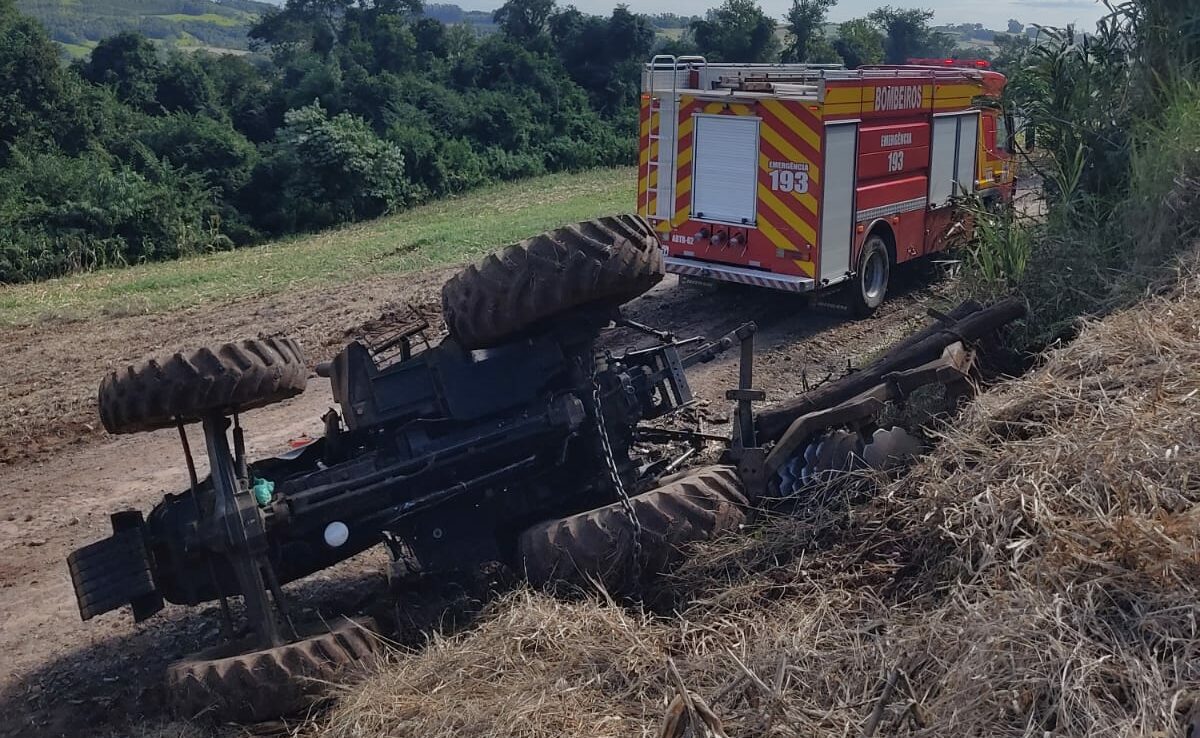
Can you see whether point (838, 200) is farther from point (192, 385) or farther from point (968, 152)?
point (192, 385)

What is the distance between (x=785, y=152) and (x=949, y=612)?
7.52m

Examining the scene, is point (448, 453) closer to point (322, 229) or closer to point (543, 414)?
point (543, 414)

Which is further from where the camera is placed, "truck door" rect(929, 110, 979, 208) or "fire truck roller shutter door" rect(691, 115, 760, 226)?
"truck door" rect(929, 110, 979, 208)

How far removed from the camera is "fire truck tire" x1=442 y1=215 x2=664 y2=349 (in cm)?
520

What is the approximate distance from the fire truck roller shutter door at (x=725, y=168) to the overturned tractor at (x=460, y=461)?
5.46 m

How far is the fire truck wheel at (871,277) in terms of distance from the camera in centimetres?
1168

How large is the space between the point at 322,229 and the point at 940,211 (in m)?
14.5

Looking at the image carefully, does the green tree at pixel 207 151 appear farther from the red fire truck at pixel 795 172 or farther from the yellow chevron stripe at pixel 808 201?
the yellow chevron stripe at pixel 808 201

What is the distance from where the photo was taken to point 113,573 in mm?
4938

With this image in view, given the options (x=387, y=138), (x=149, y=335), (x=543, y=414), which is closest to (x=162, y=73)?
(x=387, y=138)

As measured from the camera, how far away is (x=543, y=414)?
5.48 m

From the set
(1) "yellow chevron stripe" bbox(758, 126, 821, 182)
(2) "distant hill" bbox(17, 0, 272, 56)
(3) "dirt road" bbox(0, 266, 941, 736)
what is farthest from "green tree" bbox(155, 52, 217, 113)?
(2) "distant hill" bbox(17, 0, 272, 56)

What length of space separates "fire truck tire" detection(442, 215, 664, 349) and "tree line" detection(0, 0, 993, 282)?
14.4 m

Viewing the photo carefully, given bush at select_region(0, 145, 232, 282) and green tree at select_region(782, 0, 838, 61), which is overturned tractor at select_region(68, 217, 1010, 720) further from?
green tree at select_region(782, 0, 838, 61)
